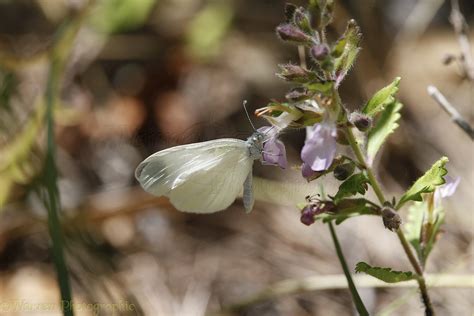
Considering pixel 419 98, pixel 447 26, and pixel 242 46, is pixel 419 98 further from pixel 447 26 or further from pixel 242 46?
pixel 242 46

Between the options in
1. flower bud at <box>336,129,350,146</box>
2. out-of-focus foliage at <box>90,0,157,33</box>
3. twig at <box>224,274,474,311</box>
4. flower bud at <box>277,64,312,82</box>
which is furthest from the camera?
out-of-focus foliage at <box>90,0,157,33</box>

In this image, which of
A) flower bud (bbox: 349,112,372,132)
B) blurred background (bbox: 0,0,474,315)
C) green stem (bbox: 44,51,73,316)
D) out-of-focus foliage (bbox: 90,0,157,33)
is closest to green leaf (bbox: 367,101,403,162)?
flower bud (bbox: 349,112,372,132)

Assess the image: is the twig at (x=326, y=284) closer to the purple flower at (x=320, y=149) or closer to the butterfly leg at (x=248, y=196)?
the butterfly leg at (x=248, y=196)

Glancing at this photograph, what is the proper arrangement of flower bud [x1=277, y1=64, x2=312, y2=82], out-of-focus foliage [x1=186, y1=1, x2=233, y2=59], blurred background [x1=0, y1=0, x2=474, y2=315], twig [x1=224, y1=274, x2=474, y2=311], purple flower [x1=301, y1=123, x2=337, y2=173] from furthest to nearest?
out-of-focus foliage [x1=186, y1=1, x2=233, y2=59], blurred background [x1=0, y1=0, x2=474, y2=315], twig [x1=224, y1=274, x2=474, y2=311], flower bud [x1=277, y1=64, x2=312, y2=82], purple flower [x1=301, y1=123, x2=337, y2=173]

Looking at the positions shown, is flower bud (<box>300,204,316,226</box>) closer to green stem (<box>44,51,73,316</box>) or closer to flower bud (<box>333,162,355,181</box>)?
flower bud (<box>333,162,355,181</box>)

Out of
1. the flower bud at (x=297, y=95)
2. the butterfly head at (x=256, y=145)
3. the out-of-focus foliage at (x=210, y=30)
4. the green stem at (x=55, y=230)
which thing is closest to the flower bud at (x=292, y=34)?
the flower bud at (x=297, y=95)

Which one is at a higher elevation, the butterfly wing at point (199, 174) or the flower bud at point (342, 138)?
the flower bud at point (342, 138)

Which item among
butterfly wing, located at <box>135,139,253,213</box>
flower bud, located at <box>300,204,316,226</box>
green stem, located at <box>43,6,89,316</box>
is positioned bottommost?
green stem, located at <box>43,6,89,316</box>
